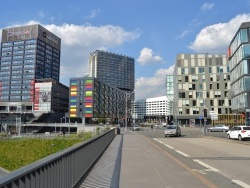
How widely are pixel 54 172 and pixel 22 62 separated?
599 ft

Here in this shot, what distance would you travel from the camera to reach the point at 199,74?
120312mm

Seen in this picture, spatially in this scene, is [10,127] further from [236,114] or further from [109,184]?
[109,184]

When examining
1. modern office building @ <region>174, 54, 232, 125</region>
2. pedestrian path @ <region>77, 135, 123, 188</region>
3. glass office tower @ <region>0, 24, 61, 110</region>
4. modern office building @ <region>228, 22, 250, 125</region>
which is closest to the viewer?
pedestrian path @ <region>77, 135, 123, 188</region>

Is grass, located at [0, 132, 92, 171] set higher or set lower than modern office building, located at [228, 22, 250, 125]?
lower

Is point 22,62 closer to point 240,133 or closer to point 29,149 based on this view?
point 29,149

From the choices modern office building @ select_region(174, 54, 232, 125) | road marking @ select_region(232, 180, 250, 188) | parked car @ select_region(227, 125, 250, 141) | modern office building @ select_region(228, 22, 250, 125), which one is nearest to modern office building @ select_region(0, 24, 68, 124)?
modern office building @ select_region(174, 54, 232, 125)

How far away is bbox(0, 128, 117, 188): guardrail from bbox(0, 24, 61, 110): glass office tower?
546 ft

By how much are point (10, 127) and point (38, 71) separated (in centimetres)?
3250

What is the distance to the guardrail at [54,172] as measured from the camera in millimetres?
4109

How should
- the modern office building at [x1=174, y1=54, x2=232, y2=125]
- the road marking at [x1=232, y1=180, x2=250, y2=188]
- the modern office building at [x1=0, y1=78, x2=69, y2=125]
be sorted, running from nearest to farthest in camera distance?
the road marking at [x1=232, y1=180, x2=250, y2=188] → the modern office building at [x1=174, y1=54, x2=232, y2=125] → the modern office building at [x1=0, y1=78, x2=69, y2=125]

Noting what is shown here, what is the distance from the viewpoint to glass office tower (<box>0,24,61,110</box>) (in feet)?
570

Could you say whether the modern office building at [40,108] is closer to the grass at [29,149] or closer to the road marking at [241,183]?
the grass at [29,149]

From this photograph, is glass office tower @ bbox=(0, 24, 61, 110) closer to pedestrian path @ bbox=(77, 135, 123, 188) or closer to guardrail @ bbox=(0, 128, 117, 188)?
pedestrian path @ bbox=(77, 135, 123, 188)

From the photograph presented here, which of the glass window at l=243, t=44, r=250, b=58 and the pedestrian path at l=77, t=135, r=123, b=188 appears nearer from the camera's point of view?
the pedestrian path at l=77, t=135, r=123, b=188
